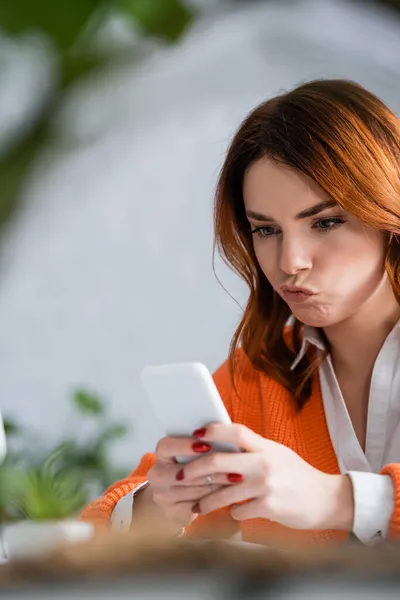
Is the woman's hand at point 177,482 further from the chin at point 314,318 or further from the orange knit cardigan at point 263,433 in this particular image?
the chin at point 314,318

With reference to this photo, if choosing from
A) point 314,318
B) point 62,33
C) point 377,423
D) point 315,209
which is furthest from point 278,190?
point 62,33

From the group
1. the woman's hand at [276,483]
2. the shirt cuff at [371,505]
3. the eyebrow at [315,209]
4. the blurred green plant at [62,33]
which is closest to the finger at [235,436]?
the woman's hand at [276,483]

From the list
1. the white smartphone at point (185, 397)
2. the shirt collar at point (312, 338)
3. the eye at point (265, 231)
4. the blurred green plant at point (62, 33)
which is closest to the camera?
the blurred green plant at point (62, 33)

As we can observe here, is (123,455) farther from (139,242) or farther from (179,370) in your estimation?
(179,370)

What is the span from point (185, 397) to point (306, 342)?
575 millimetres

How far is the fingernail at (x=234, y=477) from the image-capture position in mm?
919

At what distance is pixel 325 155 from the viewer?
116 centimetres

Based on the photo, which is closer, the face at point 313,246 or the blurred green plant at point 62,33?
the blurred green plant at point 62,33

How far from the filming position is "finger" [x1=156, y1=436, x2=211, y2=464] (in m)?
0.93

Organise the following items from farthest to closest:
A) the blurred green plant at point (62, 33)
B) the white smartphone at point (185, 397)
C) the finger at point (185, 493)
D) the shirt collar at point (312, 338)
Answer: the shirt collar at point (312, 338) → the finger at point (185, 493) → the white smartphone at point (185, 397) → the blurred green plant at point (62, 33)

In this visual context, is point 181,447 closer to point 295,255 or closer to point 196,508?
point 196,508

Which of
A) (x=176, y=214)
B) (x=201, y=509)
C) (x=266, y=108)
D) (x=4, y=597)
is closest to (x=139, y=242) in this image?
(x=176, y=214)

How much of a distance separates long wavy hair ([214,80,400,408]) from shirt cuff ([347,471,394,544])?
40 centimetres

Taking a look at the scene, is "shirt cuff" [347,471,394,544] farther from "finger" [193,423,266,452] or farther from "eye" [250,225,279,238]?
"eye" [250,225,279,238]
